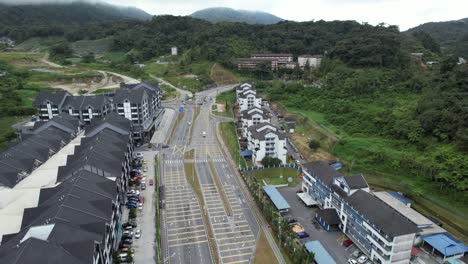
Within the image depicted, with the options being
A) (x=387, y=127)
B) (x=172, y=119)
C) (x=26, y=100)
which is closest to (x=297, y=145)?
(x=387, y=127)

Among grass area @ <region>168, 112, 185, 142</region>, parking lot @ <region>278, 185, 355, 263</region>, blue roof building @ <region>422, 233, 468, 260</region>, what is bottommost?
parking lot @ <region>278, 185, 355, 263</region>

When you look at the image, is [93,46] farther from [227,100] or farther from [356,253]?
[356,253]

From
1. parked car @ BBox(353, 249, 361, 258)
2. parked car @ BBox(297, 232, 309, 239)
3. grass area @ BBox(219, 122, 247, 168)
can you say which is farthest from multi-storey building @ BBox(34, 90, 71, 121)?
parked car @ BBox(353, 249, 361, 258)

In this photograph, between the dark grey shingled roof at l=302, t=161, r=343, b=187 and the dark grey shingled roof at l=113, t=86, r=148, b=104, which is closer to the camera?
the dark grey shingled roof at l=302, t=161, r=343, b=187

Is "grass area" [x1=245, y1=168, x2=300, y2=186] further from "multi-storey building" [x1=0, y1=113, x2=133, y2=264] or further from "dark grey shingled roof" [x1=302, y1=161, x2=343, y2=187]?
"multi-storey building" [x1=0, y1=113, x2=133, y2=264]

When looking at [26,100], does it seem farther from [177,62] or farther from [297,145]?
[297,145]

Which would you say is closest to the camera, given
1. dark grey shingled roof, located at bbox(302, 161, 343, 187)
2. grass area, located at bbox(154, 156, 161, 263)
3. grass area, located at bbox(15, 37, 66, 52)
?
grass area, located at bbox(154, 156, 161, 263)

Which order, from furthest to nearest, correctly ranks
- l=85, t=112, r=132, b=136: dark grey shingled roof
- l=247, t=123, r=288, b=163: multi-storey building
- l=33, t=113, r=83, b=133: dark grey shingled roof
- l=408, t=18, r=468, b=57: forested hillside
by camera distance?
1. l=408, t=18, r=468, b=57: forested hillside
2. l=33, t=113, r=83, b=133: dark grey shingled roof
3. l=85, t=112, r=132, b=136: dark grey shingled roof
4. l=247, t=123, r=288, b=163: multi-storey building
